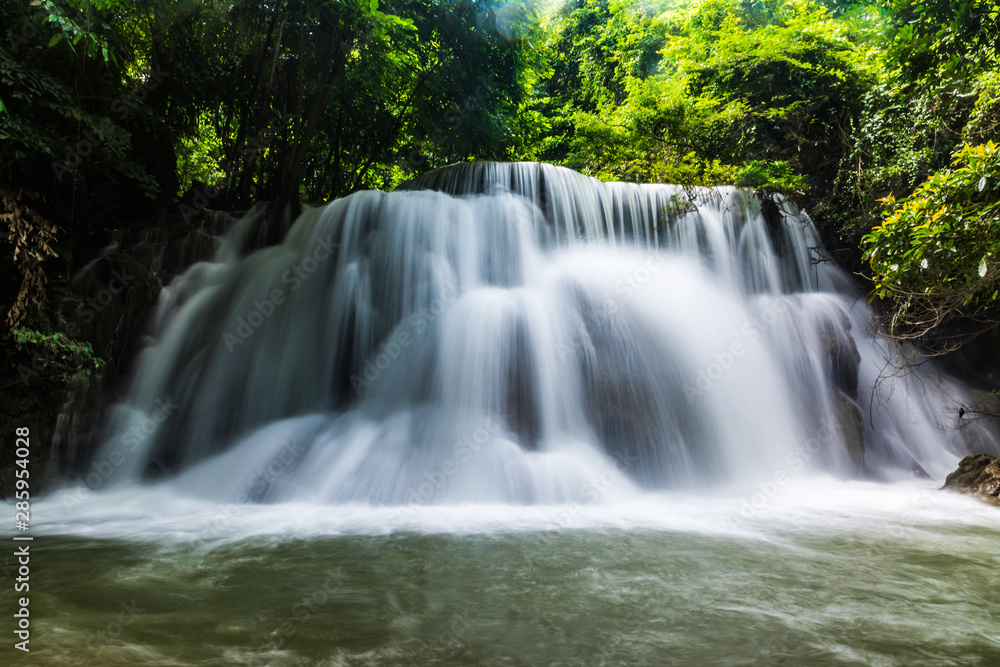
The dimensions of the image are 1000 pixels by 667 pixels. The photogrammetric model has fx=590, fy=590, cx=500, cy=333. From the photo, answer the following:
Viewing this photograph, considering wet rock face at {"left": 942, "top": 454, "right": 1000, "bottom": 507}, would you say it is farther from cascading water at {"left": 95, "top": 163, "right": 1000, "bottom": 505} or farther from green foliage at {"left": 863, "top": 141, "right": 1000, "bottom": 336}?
green foliage at {"left": 863, "top": 141, "right": 1000, "bottom": 336}

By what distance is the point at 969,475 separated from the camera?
6.07m

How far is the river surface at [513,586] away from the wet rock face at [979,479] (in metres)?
0.71

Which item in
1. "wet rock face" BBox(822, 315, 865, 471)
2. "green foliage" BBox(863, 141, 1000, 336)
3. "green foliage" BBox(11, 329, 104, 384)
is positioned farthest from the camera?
"wet rock face" BBox(822, 315, 865, 471)

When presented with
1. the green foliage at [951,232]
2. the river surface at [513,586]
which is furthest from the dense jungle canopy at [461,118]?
the river surface at [513,586]

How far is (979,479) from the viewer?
19.3ft

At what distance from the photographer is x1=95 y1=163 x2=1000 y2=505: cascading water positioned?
19.8 ft

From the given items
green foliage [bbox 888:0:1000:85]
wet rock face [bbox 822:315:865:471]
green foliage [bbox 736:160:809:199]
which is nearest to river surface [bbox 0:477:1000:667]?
wet rock face [bbox 822:315:865:471]

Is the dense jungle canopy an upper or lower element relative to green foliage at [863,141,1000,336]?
upper

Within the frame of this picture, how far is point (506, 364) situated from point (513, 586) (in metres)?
3.63

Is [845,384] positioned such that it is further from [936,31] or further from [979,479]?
[936,31]

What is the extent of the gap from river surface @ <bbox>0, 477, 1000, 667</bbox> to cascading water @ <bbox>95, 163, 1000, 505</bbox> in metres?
0.99

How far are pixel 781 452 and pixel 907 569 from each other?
3437mm

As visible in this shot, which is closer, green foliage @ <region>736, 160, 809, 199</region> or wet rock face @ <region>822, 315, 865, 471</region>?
wet rock face @ <region>822, 315, 865, 471</region>

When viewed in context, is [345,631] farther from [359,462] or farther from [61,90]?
[61,90]
